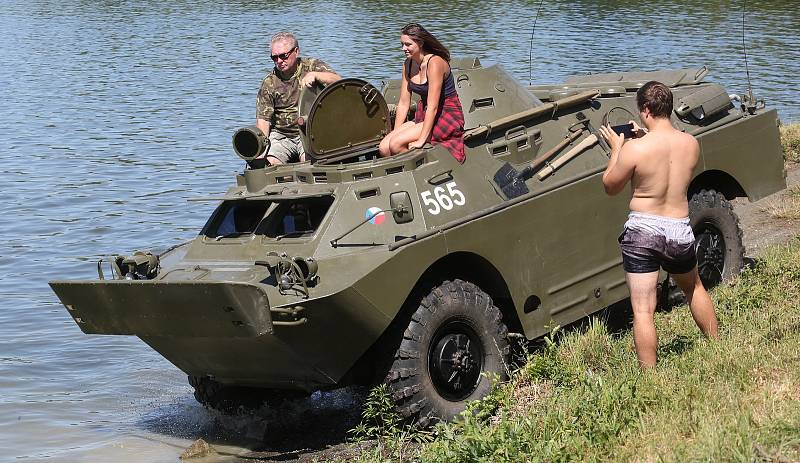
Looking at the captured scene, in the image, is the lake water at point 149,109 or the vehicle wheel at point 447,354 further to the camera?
the lake water at point 149,109

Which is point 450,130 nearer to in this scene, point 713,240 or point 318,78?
point 318,78

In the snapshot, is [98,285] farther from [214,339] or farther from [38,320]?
[38,320]

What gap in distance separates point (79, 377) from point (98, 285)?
3.63 m

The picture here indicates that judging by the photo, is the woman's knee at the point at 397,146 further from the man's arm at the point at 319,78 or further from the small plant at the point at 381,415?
the small plant at the point at 381,415

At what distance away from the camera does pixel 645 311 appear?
7172 mm

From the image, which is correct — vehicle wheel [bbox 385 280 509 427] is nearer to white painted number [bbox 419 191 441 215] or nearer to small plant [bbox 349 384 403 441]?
small plant [bbox 349 384 403 441]

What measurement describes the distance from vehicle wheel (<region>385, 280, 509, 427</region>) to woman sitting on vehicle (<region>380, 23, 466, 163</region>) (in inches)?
41.0

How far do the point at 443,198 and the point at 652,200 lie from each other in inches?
61.8

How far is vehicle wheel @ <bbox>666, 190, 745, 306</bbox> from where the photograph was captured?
9766 millimetres

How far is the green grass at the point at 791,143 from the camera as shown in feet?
47.3

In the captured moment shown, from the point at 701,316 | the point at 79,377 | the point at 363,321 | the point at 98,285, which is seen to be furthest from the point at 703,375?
the point at 79,377

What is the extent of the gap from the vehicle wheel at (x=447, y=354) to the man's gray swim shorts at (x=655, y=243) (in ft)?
4.12

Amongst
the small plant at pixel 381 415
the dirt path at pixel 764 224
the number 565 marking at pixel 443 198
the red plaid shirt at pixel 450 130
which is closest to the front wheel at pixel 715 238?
the dirt path at pixel 764 224

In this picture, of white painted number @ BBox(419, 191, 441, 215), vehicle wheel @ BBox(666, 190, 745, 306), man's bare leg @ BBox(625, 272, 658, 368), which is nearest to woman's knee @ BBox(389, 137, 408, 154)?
white painted number @ BBox(419, 191, 441, 215)
